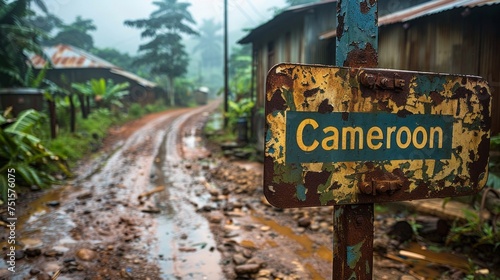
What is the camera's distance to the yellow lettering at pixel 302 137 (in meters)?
0.97

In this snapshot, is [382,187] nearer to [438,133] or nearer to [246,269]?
[438,133]

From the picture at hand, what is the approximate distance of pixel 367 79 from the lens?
101cm

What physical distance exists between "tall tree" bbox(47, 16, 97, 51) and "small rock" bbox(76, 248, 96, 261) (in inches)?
1216

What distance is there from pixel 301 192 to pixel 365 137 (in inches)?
10.6

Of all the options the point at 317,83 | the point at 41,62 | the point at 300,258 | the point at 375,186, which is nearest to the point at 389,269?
the point at 300,258

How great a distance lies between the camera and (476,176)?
1.16 meters

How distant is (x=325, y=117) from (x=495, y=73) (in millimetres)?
4931

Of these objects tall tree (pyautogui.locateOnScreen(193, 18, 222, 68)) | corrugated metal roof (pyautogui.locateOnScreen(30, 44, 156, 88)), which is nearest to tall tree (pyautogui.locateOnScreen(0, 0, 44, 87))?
corrugated metal roof (pyautogui.locateOnScreen(30, 44, 156, 88))

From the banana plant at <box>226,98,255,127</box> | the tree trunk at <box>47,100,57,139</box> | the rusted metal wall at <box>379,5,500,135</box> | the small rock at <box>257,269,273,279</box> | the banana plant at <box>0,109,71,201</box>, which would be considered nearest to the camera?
the small rock at <box>257,269,273,279</box>

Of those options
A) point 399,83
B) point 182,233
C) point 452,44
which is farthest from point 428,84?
point 452,44

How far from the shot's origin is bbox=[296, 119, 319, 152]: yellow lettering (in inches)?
38.1

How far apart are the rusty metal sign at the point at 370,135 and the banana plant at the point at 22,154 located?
5.13 metres

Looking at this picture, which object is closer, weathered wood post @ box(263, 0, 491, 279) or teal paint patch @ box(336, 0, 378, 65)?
weathered wood post @ box(263, 0, 491, 279)

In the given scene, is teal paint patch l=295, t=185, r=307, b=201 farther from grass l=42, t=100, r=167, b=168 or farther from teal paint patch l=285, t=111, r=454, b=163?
grass l=42, t=100, r=167, b=168
